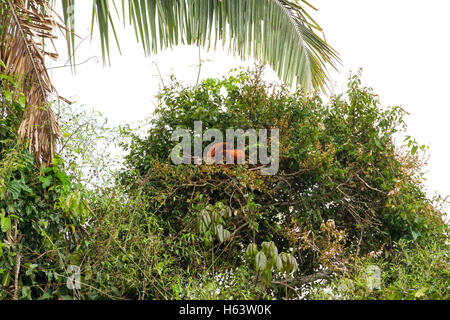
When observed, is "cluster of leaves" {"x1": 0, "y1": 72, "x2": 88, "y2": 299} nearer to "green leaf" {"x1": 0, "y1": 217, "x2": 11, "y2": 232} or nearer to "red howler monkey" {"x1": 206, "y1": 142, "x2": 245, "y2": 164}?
"green leaf" {"x1": 0, "y1": 217, "x2": 11, "y2": 232}

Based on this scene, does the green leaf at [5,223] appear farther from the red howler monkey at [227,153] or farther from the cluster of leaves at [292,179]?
the red howler monkey at [227,153]

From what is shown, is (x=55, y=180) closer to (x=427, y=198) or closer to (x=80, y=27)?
(x=80, y=27)

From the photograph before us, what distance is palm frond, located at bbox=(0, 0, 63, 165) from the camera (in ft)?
10.7

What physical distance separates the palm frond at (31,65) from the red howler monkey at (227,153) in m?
1.48

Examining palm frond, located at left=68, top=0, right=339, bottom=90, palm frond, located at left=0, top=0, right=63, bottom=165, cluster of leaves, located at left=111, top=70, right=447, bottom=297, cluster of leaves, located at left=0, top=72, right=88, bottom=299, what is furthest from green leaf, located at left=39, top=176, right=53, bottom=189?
palm frond, located at left=68, top=0, right=339, bottom=90

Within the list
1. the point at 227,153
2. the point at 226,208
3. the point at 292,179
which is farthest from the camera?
the point at 292,179

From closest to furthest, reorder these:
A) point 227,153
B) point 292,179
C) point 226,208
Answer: point 226,208, point 227,153, point 292,179

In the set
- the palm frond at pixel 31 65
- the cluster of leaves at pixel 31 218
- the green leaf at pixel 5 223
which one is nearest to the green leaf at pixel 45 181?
the cluster of leaves at pixel 31 218

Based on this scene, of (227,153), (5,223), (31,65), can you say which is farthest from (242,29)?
(5,223)

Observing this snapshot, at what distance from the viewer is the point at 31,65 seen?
10.8ft

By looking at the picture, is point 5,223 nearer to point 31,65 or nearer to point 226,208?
point 31,65

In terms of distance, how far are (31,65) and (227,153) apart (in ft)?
6.06
